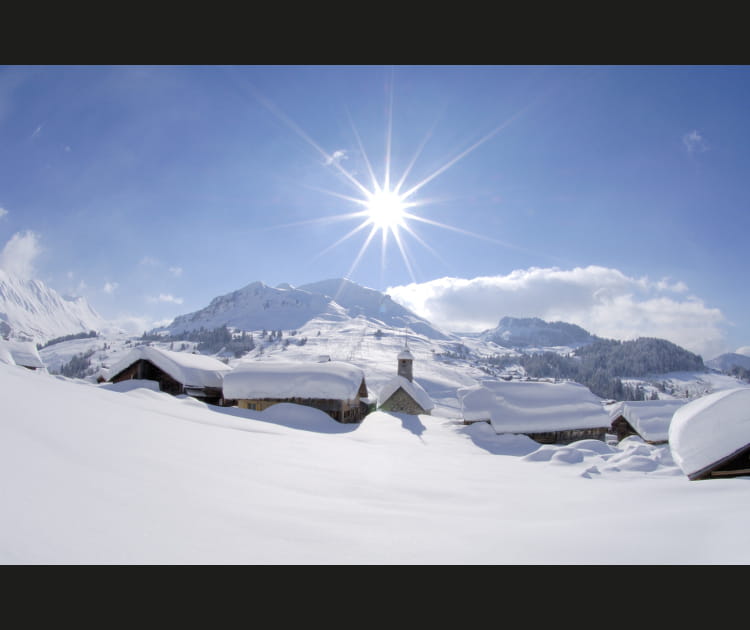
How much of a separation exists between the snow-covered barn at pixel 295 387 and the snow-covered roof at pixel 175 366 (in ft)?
11.8

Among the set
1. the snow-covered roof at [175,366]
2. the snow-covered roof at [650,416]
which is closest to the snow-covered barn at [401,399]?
the snow-covered roof at [175,366]

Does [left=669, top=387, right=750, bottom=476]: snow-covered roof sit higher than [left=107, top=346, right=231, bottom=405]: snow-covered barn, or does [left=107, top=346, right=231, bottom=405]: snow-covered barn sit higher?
[left=107, top=346, right=231, bottom=405]: snow-covered barn

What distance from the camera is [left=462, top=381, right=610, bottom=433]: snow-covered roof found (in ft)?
98.9

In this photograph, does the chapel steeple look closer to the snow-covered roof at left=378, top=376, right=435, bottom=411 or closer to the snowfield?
the snow-covered roof at left=378, top=376, right=435, bottom=411

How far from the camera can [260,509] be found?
3414 mm

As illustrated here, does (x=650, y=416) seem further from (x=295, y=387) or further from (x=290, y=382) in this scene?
(x=290, y=382)

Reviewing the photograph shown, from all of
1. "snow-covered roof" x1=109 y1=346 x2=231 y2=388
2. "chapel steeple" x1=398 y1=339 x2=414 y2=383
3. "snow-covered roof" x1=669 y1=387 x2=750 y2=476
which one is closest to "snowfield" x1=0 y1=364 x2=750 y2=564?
"snow-covered roof" x1=669 y1=387 x2=750 y2=476

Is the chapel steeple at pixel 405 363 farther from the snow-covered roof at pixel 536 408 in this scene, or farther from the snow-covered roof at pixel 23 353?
the snow-covered roof at pixel 23 353

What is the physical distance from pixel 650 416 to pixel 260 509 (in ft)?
144

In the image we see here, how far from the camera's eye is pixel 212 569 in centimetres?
227

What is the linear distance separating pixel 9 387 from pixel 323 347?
184 m

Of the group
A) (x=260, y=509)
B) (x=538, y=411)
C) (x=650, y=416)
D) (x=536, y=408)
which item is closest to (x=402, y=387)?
(x=536, y=408)

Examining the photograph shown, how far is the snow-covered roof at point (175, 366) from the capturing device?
29.3 meters

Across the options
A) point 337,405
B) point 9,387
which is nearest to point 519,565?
point 9,387
